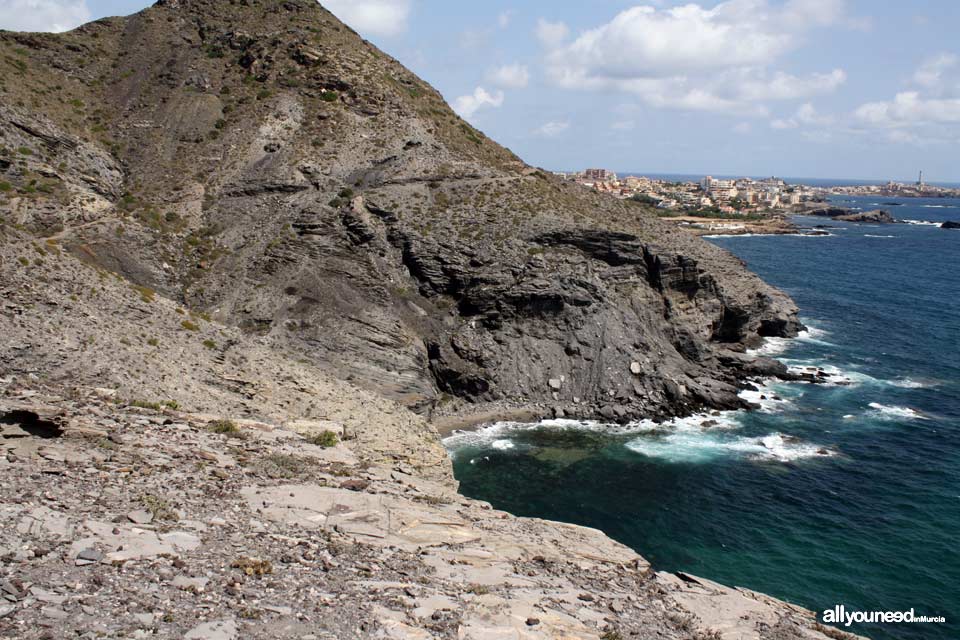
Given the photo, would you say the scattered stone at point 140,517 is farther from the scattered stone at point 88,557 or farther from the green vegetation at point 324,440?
the green vegetation at point 324,440

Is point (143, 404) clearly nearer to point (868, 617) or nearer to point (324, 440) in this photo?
point (324, 440)

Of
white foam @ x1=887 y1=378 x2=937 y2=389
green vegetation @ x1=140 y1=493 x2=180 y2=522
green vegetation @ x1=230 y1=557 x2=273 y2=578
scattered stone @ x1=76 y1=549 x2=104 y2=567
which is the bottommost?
white foam @ x1=887 y1=378 x2=937 y2=389

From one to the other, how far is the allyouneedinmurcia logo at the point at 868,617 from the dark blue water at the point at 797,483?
1.39 ft

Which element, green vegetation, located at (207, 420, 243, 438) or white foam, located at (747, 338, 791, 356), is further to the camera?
white foam, located at (747, 338, 791, 356)


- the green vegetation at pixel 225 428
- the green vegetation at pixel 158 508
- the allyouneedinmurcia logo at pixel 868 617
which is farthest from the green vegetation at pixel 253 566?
the allyouneedinmurcia logo at pixel 868 617

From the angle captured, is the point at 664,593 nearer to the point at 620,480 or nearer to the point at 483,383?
the point at 620,480

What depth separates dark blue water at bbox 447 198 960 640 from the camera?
33406 millimetres

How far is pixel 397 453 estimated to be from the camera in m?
30.8

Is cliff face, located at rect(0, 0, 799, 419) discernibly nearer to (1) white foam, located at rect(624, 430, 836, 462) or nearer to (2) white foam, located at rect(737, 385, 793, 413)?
(2) white foam, located at rect(737, 385, 793, 413)

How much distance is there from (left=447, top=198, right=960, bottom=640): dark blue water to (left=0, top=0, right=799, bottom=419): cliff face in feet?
18.1

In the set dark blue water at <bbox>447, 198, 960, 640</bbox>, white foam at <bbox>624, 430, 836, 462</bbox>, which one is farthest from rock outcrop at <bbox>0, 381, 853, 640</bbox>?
white foam at <bbox>624, 430, 836, 462</bbox>

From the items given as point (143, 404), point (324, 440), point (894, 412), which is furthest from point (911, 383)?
point (143, 404)

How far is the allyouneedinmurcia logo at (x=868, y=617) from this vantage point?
2962cm

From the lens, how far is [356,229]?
58500 millimetres
